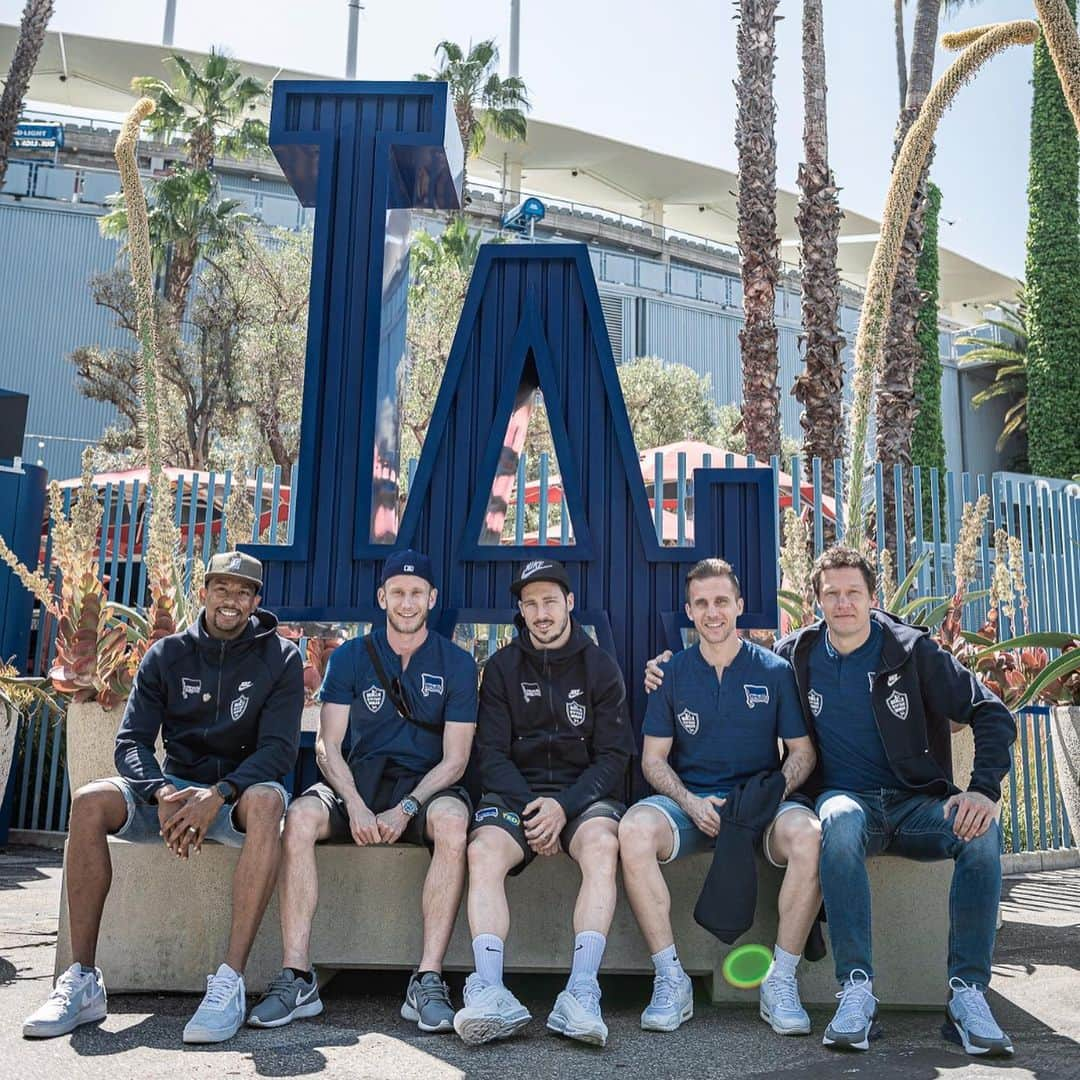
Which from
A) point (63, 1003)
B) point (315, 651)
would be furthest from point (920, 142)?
point (63, 1003)

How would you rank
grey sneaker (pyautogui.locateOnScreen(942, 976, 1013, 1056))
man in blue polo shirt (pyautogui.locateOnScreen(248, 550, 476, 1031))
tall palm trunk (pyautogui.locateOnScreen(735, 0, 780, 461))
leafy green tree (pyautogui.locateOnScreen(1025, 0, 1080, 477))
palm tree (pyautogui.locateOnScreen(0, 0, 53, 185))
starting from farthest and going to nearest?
leafy green tree (pyautogui.locateOnScreen(1025, 0, 1080, 477)), palm tree (pyautogui.locateOnScreen(0, 0, 53, 185)), tall palm trunk (pyautogui.locateOnScreen(735, 0, 780, 461)), man in blue polo shirt (pyautogui.locateOnScreen(248, 550, 476, 1031)), grey sneaker (pyautogui.locateOnScreen(942, 976, 1013, 1056))

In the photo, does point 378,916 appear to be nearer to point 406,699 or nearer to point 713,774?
point 406,699

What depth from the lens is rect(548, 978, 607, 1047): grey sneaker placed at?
323 cm

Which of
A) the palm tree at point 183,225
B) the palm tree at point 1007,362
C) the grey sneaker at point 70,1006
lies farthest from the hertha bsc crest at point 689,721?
the palm tree at point 1007,362

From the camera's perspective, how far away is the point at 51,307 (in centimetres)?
2723

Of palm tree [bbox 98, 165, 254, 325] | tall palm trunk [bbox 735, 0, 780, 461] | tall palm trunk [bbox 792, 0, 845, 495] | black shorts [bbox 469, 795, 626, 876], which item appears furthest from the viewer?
palm tree [bbox 98, 165, 254, 325]

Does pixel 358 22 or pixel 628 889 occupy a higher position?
pixel 358 22

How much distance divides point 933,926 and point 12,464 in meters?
7.72

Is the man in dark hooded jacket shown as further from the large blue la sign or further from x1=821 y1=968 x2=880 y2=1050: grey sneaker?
x1=821 y1=968 x2=880 y2=1050: grey sneaker

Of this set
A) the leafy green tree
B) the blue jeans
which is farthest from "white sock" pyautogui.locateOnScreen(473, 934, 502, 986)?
the leafy green tree

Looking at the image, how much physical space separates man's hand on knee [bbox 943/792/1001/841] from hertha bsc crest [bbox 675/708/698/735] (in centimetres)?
93

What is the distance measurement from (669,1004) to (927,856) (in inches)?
40.6

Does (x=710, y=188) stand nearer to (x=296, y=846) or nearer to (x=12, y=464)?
(x=12, y=464)

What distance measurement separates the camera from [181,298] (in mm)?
22031
